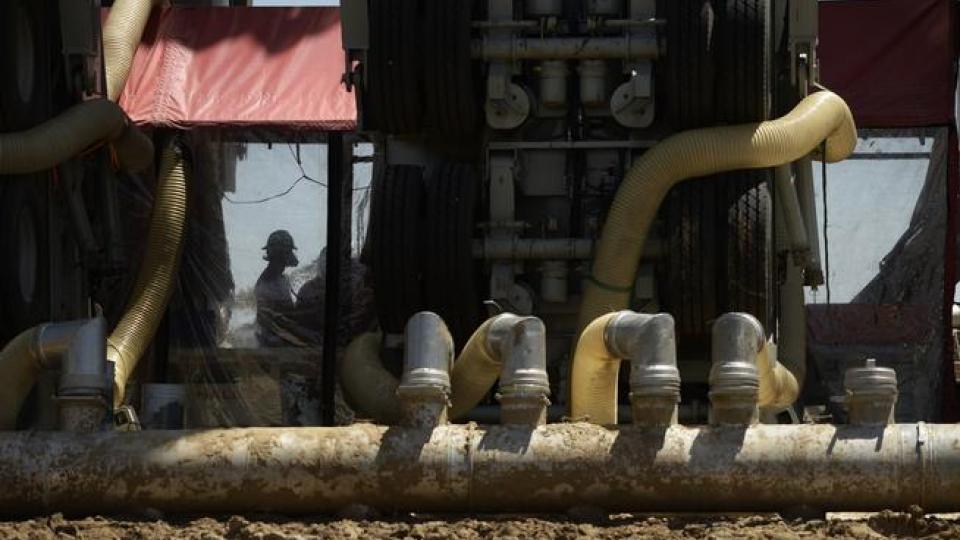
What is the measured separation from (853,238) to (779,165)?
5234 millimetres

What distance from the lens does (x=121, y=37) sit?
47.9 ft

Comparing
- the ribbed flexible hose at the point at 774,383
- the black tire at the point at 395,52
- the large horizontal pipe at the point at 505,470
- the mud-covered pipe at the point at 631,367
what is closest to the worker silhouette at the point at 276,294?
the black tire at the point at 395,52

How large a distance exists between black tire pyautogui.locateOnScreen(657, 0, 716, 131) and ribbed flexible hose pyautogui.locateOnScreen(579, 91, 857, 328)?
0.15m

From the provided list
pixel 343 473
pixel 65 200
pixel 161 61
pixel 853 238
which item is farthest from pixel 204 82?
pixel 343 473

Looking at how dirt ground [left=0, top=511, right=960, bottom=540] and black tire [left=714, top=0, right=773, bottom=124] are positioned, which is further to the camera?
black tire [left=714, top=0, right=773, bottom=124]

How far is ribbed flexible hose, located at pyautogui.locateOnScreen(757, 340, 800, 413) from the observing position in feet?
30.1

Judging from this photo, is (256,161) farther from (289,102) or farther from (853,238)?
(853,238)

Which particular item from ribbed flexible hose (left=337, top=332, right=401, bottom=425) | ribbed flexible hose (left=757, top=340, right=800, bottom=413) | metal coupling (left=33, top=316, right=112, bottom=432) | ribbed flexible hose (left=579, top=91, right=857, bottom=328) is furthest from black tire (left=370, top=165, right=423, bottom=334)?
metal coupling (left=33, top=316, right=112, bottom=432)

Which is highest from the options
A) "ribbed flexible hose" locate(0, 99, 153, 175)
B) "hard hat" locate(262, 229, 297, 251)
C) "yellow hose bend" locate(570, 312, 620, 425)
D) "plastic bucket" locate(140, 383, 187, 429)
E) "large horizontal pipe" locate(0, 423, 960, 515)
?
"ribbed flexible hose" locate(0, 99, 153, 175)

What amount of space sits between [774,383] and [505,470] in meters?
2.76

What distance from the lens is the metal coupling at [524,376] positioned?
7.78 metres

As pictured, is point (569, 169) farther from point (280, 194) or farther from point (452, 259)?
point (280, 194)

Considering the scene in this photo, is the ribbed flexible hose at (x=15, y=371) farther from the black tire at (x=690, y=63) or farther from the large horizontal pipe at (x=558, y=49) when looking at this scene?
the black tire at (x=690, y=63)

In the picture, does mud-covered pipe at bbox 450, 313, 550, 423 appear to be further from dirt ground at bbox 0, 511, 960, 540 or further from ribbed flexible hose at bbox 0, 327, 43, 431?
ribbed flexible hose at bbox 0, 327, 43, 431
